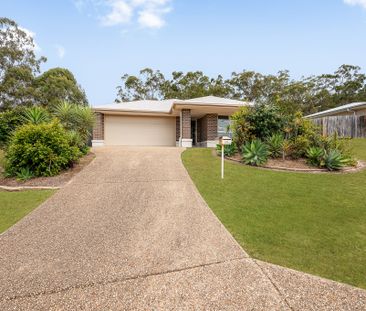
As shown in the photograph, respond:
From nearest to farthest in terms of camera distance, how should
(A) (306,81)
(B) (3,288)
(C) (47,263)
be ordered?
(B) (3,288)
(C) (47,263)
(A) (306,81)

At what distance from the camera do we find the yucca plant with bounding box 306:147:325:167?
8815 millimetres

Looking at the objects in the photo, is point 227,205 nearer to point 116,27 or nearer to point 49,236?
point 49,236

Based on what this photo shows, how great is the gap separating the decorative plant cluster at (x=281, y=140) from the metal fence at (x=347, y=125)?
306 inches

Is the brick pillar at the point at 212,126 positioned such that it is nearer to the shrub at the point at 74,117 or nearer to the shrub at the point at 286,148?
the shrub at the point at 286,148

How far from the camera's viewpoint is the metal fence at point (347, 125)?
54.3 ft

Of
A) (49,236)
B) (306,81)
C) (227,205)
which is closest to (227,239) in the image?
(227,205)

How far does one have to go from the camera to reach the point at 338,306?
2486mm

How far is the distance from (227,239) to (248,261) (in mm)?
685

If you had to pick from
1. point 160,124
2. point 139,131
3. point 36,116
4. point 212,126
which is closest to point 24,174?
point 36,116

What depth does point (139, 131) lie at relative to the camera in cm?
1881

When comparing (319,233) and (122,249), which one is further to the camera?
(319,233)

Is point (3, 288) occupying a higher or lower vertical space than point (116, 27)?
lower

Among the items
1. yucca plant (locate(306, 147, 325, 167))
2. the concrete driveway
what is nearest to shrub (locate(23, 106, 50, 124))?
the concrete driveway

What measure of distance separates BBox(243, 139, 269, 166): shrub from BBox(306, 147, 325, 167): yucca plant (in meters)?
1.53
